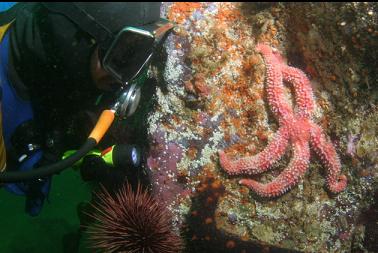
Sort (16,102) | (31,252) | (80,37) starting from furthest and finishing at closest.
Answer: (31,252) → (16,102) → (80,37)

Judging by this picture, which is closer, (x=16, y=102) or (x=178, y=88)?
(x=16, y=102)

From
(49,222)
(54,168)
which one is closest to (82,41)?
(54,168)

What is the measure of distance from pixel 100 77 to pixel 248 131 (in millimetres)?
1889

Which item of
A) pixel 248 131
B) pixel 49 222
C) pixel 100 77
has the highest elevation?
pixel 100 77

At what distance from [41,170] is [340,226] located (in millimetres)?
3439

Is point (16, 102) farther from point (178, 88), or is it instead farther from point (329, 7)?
point (329, 7)

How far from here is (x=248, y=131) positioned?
13.2 feet

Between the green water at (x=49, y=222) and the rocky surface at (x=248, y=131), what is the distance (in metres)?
2.78

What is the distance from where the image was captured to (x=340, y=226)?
4094 mm

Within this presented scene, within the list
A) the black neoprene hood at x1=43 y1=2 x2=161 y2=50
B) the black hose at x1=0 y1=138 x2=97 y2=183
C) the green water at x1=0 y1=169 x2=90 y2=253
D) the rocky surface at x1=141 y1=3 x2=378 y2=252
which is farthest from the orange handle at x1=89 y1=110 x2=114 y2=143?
the green water at x1=0 y1=169 x2=90 y2=253

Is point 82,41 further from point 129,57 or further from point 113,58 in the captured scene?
point 129,57

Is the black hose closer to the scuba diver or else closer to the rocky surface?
the scuba diver

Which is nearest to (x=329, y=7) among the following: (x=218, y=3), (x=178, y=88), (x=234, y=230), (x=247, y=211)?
(x=218, y=3)

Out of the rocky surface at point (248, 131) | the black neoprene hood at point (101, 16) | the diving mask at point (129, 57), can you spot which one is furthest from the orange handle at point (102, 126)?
the rocky surface at point (248, 131)
